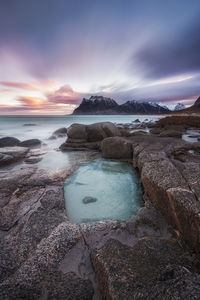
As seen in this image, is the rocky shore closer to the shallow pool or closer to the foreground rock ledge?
the foreground rock ledge

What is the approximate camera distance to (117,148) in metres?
7.10

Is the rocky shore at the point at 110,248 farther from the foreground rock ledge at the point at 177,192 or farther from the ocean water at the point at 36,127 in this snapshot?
the ocean water at the point at 36,127

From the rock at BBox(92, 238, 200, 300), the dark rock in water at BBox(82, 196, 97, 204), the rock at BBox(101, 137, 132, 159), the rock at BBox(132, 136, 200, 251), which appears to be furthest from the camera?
the rock at BBox(101, 137, 132, 159)

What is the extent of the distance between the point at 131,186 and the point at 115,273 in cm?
316

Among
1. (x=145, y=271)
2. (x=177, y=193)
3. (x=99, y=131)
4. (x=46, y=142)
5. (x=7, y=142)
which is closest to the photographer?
(x=145, y=271)

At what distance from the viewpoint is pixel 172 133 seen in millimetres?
10609

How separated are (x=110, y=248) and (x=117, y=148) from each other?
525 cm

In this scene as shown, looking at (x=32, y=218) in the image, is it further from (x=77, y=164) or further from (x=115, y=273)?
(x=77, y=164)

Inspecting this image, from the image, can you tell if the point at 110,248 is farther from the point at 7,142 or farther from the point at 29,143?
the point at 7,142

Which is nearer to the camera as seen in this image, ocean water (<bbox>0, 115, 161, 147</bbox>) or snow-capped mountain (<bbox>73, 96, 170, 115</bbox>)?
ocean water (<bbox>0, 115, 161, 147</bbox>)

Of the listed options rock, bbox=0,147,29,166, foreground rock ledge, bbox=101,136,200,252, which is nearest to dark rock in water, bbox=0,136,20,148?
rock, bbox=0,147,29,166

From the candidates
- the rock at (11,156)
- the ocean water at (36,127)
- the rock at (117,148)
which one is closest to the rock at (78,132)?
the ocean water at (36,127)

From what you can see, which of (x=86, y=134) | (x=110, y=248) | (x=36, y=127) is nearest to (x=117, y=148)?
(x=86, y=134)

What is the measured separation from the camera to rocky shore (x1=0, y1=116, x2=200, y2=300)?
1.60 meters
